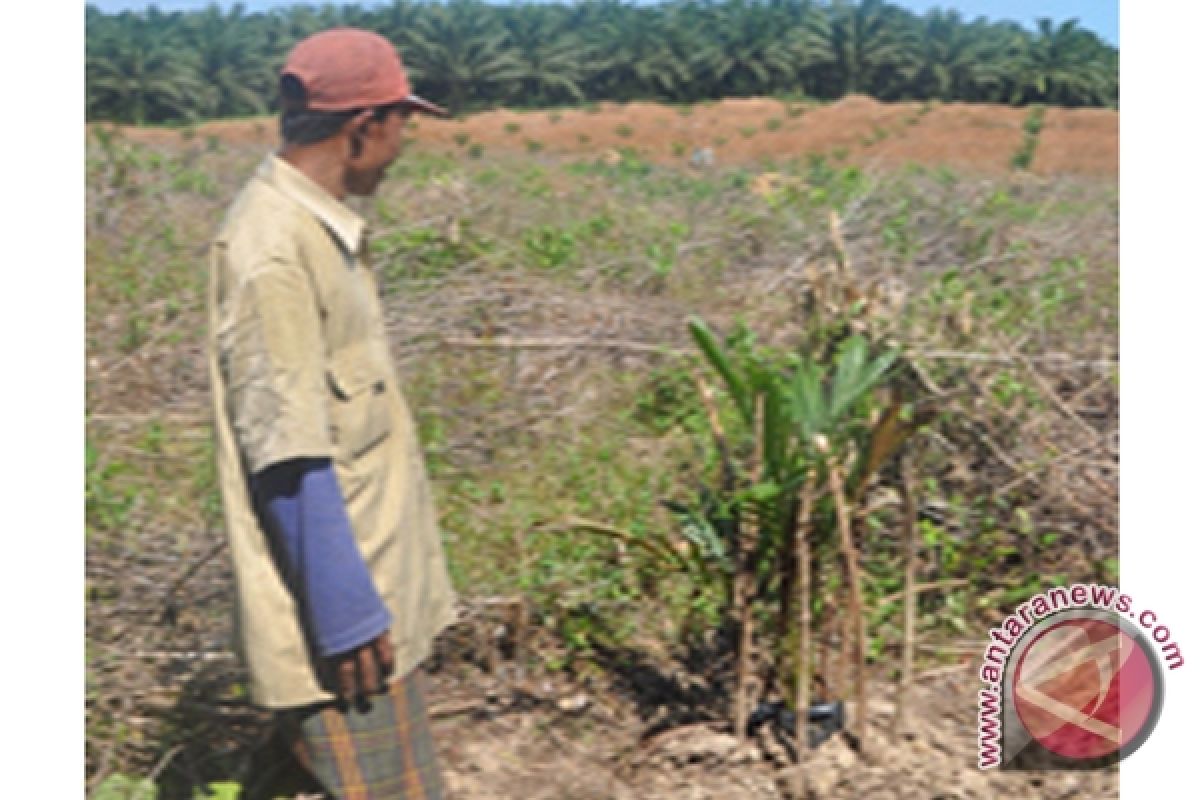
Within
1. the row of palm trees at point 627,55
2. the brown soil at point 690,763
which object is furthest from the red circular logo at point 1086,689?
the row of palm trees at point 627,55

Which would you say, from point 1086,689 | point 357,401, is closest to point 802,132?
point 1086,689

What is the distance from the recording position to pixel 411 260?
15.3 ft

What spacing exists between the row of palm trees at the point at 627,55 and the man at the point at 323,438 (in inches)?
805

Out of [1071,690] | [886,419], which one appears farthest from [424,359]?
[1071,690]

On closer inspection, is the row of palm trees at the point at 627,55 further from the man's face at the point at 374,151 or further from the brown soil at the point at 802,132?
the man's face at the point at 374,151

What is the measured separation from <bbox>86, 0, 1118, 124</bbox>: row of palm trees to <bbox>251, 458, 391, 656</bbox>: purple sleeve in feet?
67.6

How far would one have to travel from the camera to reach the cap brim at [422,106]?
1835 mm

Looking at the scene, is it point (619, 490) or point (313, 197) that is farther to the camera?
point (619, 490)

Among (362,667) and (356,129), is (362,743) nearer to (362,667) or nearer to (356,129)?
(362,667)

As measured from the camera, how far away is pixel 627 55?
110 feet

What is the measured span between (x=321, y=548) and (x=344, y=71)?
0.68 m

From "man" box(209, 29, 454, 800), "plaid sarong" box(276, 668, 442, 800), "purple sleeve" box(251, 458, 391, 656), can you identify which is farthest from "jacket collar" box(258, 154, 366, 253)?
"plaid sarong" box(276, 668, 442, 800)

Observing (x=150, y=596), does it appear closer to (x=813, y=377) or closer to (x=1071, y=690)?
(x=813, y=377)

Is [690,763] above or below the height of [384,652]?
below
